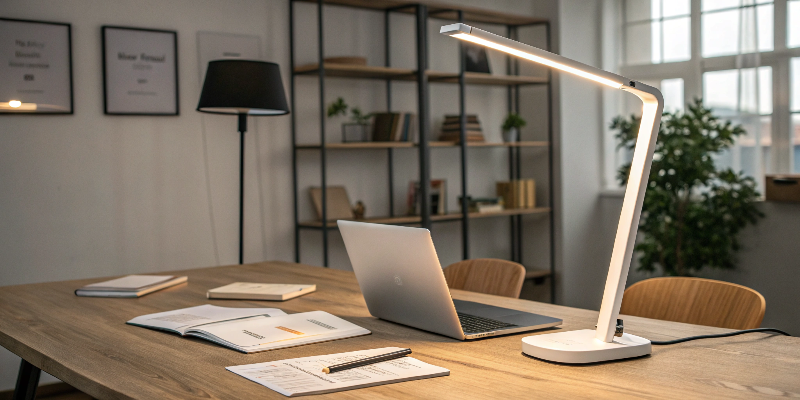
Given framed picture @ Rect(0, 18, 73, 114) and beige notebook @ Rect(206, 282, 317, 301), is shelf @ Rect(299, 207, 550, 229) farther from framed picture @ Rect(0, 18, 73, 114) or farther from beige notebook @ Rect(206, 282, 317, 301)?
beige notebook @ Rect(206, 282, 317, 301)

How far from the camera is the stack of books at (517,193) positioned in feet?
16.7

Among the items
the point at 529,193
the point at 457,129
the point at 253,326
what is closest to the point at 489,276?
the point at 253,326

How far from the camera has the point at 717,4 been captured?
4746 mm

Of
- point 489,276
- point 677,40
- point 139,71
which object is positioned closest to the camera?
point 489,276

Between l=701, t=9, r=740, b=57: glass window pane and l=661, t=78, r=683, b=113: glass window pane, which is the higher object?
l=701, t=9, r=740, b=57: glass window pane

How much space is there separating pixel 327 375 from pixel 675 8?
14.6ft

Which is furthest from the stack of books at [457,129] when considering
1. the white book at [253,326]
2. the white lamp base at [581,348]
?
the white lamp base at [581,348]

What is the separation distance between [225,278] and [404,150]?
233cm

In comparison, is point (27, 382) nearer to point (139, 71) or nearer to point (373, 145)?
point (139, 71)

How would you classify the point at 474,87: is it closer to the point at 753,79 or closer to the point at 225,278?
the point at 753,79

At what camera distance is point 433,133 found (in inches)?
193

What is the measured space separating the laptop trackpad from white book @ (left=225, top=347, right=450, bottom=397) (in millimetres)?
412

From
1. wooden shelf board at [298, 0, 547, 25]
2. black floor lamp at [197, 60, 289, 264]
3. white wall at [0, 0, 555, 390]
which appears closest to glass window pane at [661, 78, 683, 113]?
wooden shelf board at [298, 0, 547, 25]

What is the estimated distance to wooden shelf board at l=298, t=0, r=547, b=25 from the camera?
4430mm
